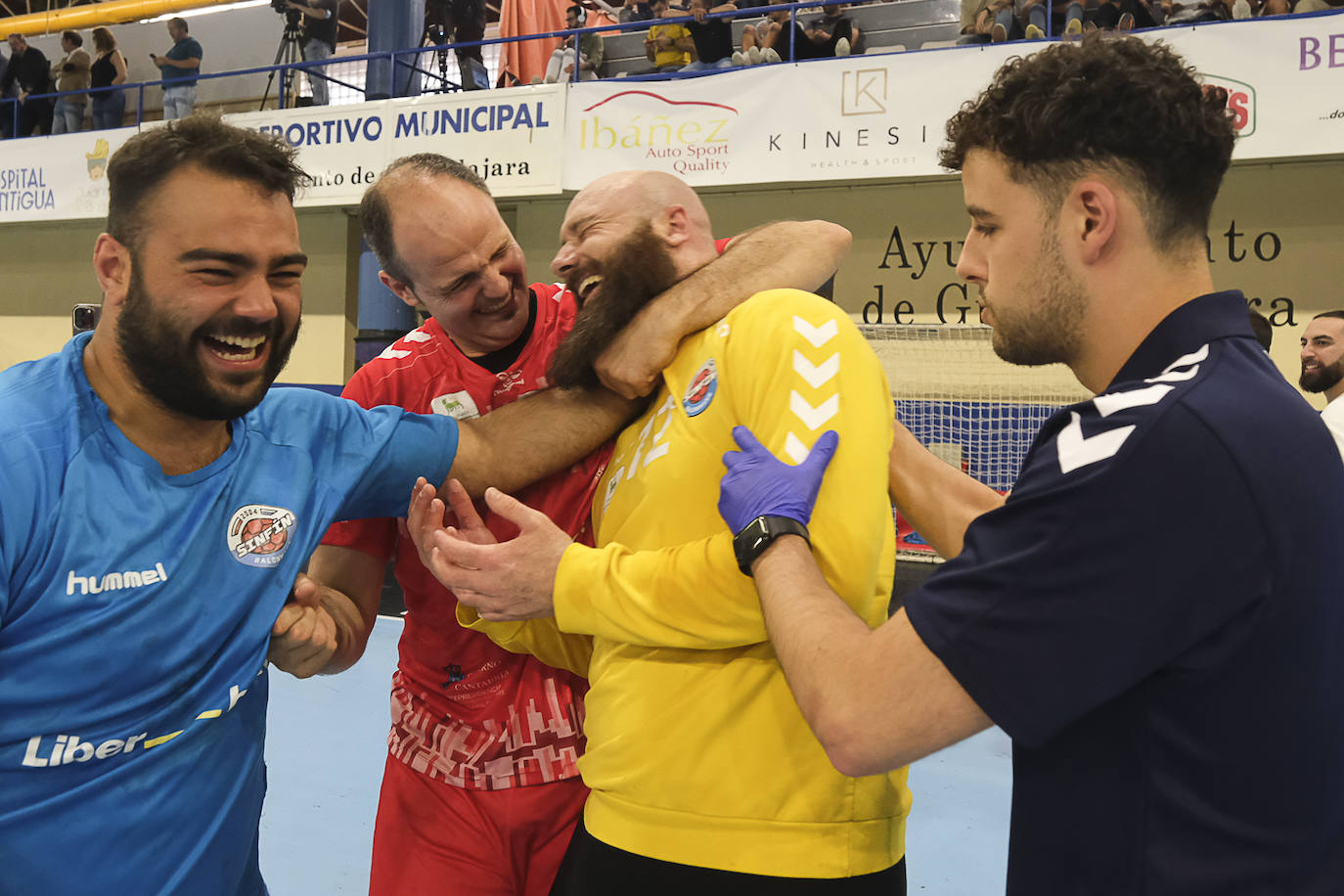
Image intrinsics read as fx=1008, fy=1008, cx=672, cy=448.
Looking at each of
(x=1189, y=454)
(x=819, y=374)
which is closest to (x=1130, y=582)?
(x=1189, y=454)

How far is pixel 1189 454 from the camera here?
1198 millimetres

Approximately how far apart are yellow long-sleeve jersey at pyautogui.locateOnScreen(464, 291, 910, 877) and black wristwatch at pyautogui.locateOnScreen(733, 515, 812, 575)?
49 millimetres


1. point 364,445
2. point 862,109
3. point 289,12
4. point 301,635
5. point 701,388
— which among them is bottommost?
point 301,635

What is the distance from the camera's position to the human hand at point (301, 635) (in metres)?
1.81

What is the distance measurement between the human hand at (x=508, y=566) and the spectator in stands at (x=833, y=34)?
9.41 metres

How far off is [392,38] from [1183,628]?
13.0 metres

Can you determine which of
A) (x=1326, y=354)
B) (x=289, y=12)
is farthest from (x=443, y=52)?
(x=1326, y=354)

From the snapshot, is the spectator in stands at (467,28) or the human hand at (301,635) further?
the spectator in stands at (467,28)

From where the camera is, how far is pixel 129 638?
5.15 feet

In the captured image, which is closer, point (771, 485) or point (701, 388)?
point (771, 485)

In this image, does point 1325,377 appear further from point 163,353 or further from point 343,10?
point 343,10

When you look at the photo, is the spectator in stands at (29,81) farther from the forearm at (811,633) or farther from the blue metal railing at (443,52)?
the forearm at (811,633)

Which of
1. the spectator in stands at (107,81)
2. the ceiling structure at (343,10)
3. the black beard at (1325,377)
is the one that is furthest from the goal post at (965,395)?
the ceiling structure at (343,10)

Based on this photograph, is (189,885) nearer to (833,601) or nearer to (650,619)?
(650,619)
